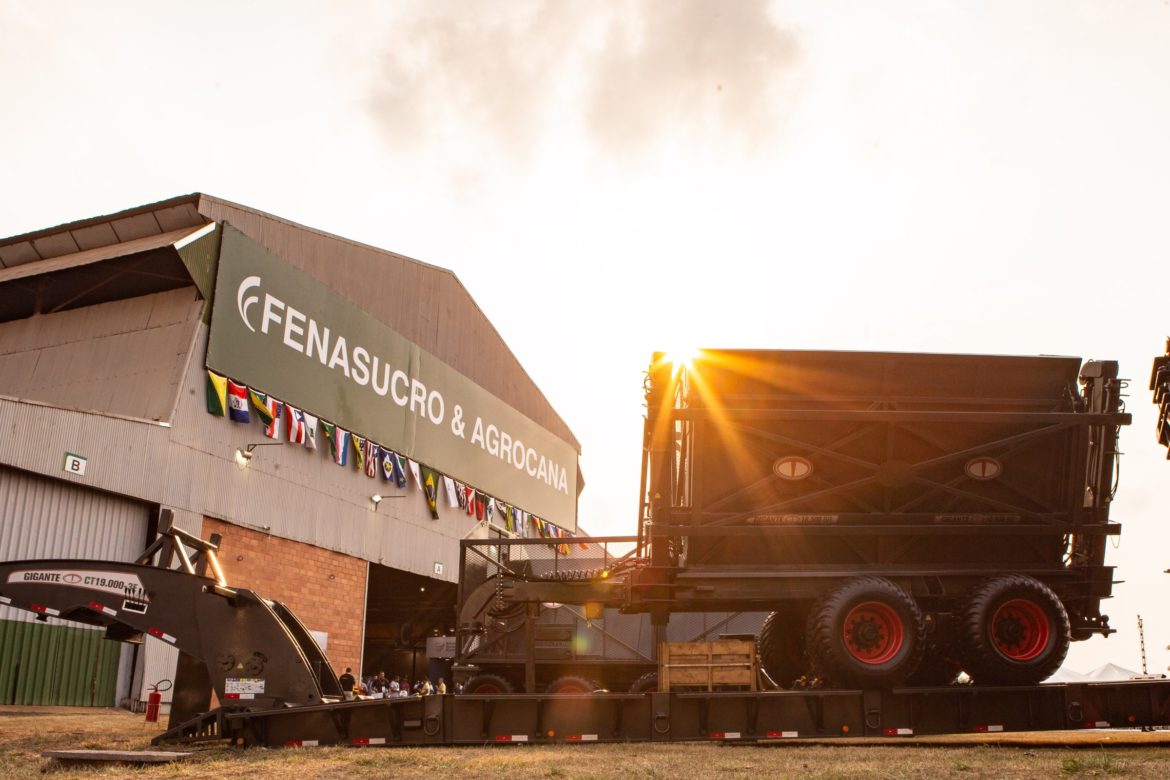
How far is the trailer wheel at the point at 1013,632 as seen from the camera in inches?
407

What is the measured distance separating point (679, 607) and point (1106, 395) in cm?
531

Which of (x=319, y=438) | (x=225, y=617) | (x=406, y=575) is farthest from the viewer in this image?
(x=406, y=575)

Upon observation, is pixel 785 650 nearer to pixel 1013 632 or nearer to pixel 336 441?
pixel 1013 632

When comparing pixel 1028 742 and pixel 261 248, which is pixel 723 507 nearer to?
pixel 1028 742

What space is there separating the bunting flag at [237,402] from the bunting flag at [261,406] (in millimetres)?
365

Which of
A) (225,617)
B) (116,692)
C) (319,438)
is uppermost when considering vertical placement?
(319,438)

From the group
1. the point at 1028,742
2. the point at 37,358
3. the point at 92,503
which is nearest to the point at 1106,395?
the point at 1028,742

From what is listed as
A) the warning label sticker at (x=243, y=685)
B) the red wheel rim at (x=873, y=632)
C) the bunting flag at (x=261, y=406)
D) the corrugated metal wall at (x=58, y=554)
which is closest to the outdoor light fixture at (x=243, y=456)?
the bunting flag at (x=261, y=406)

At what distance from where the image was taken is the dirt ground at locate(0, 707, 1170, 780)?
805 cm

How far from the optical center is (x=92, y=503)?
22.0 meters

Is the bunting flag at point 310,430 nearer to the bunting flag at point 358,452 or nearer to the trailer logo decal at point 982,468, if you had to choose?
the bunting flag at point 358,452

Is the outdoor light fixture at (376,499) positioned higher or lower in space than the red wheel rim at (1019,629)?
higher

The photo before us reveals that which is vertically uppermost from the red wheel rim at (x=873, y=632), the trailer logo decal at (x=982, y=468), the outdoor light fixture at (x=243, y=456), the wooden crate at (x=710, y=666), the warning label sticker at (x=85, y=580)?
the outdoor light fixture at (x=243, y=456)

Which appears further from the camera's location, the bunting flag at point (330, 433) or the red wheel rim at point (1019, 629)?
the bunting flag at point (330, 433)
